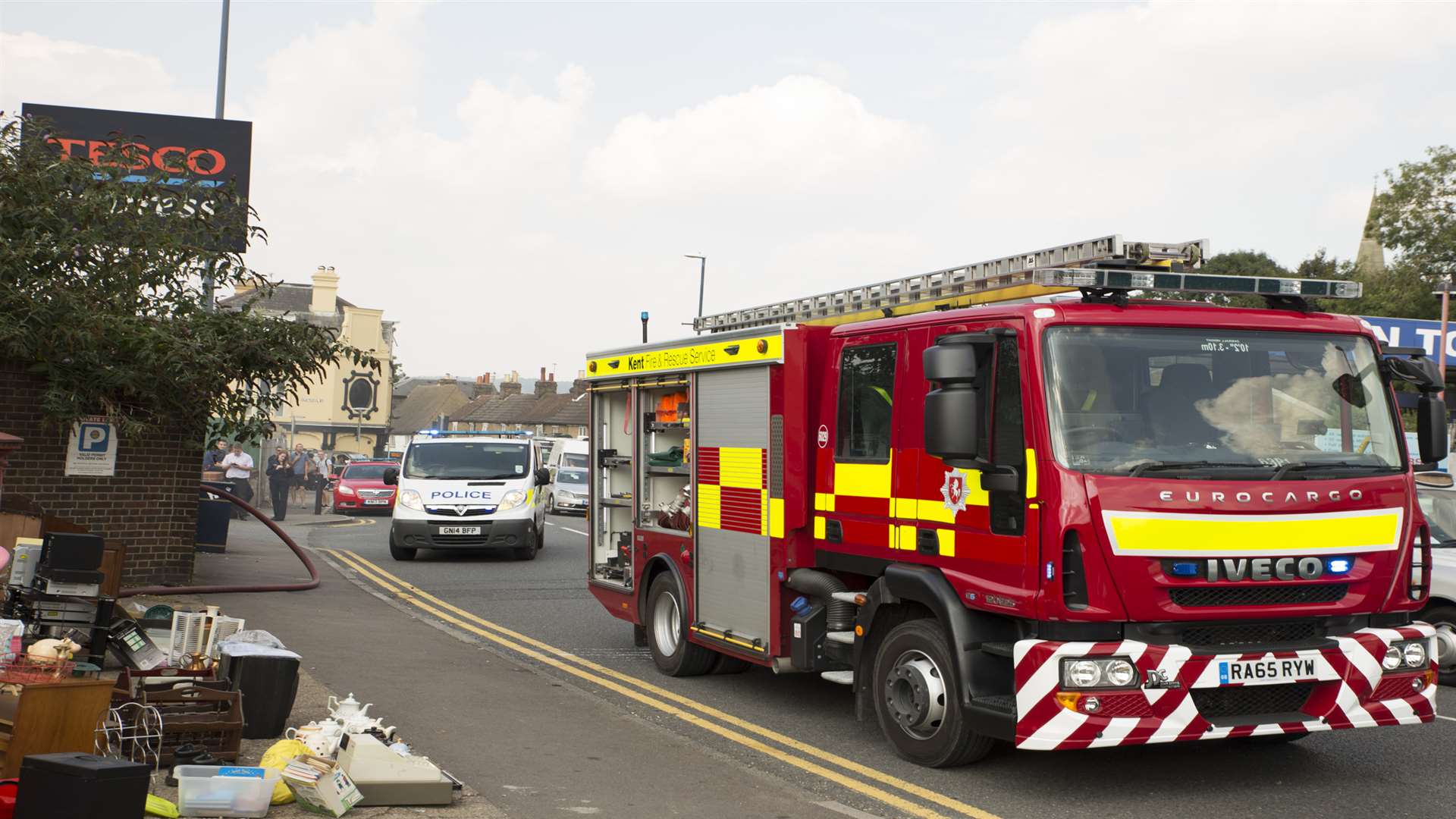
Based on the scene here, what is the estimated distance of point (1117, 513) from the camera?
6.28m

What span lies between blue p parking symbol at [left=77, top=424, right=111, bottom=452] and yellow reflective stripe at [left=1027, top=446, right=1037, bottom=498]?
10508mm

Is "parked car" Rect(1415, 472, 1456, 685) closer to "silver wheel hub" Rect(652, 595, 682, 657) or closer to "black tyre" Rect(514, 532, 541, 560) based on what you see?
"silver wheel hub" Rect(652, 595, 682, 657)

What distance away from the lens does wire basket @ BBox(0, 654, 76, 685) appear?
655cm

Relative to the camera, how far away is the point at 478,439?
851 inches

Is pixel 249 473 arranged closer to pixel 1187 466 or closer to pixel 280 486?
pixel 280 486

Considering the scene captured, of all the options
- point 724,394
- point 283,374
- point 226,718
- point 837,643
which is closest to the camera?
point 226,718

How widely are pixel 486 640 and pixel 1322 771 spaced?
739 centimetres

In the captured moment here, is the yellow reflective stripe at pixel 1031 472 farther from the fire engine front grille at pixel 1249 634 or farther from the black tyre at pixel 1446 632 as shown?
the black tyre at pixel 1446 632

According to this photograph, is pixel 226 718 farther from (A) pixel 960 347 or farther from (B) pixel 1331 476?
(B) pixel 1331 476

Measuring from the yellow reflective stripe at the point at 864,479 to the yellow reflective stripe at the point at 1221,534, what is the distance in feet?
5.42

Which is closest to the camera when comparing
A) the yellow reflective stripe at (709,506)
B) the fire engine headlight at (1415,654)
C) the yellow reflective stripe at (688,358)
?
the fire engine headlight at (1415,654)

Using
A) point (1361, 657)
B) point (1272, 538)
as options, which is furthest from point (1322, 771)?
point (1272, 538)

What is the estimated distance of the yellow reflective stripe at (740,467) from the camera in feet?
28.8

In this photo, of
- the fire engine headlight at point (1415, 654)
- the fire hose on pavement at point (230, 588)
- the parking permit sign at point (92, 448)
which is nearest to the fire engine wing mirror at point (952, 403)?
the fire engine headlight at point (1415, 654)
